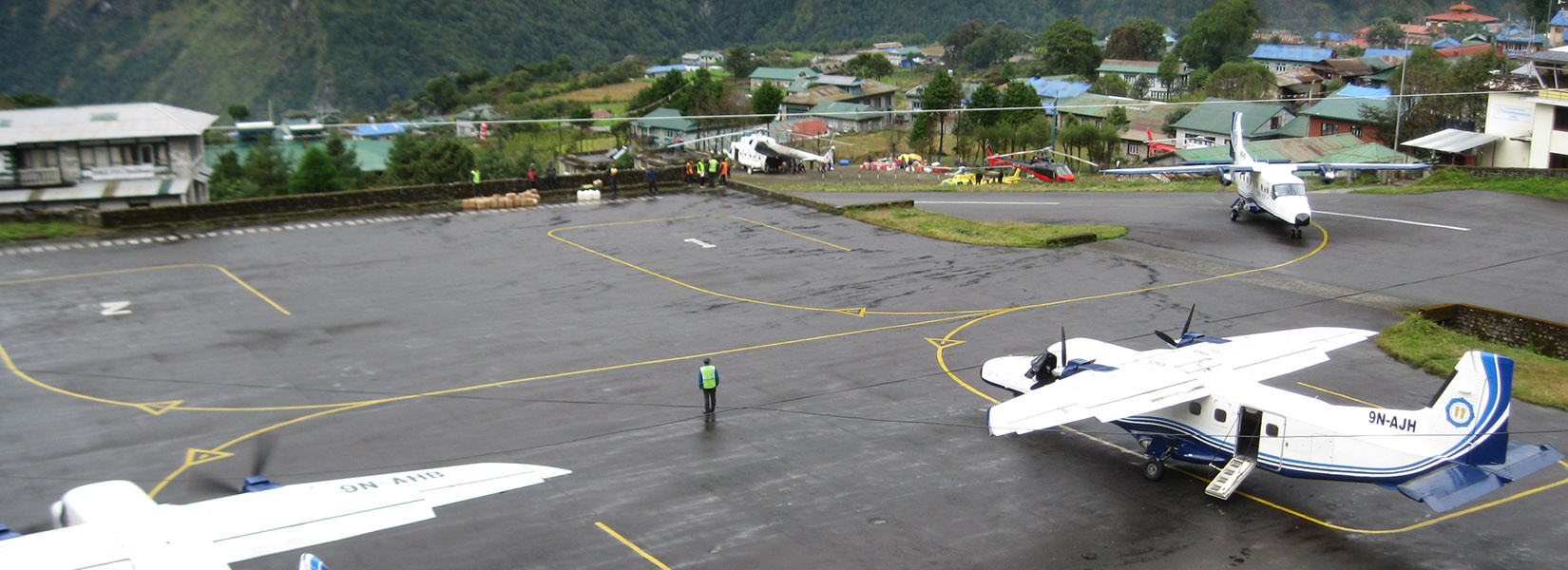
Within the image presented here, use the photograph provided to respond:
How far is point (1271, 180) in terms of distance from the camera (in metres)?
43.2

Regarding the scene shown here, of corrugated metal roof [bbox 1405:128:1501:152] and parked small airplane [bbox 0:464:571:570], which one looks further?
corrugated metal roof [bbox 1405:128:1501:152]

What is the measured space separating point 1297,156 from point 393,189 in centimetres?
5881

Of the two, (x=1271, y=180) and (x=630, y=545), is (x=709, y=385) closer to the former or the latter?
(x=630, y=545)

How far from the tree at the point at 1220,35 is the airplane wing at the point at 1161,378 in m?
159

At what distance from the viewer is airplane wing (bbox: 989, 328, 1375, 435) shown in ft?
63.8

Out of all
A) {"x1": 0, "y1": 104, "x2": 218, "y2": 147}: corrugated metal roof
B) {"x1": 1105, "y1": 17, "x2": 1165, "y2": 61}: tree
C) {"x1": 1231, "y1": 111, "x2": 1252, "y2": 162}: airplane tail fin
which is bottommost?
{"x1": 1231, "y1": 111, "x2": 1252, "y2": 162}: airplane tail fin

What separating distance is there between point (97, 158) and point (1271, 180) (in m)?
53.9

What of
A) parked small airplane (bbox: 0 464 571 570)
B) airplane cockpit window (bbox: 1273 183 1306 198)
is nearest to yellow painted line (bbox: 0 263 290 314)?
parked small airplane (bbox: 0 464 571 570)

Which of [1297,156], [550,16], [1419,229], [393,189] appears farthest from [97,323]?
[550,16]

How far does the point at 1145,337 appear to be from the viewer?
30.8 m

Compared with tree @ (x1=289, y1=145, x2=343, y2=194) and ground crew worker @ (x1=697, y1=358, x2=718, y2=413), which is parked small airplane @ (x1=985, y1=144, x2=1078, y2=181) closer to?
tree @ (x1=289, y1=145, x2=343, y2=194)

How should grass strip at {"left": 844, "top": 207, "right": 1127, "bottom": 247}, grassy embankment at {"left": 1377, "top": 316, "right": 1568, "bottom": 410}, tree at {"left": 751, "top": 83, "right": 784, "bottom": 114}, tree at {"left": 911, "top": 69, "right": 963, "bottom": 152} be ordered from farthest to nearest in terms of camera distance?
tree at {"left": 751, "top": 83, "right": 784, "bottom": 114}, tree at {"left": 911, "top": 69, "right": 963, "bottom": 152}, grass strip at {"left": 844, "top": 207, "right": 1127, "bottom": 247}, grassy embankment at {"left": 1377, "top": 316, "right": 1568, "bottom": 410}

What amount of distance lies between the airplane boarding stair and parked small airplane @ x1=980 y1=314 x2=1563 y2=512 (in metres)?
0.02

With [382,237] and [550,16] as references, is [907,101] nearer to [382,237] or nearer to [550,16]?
[550,16]
